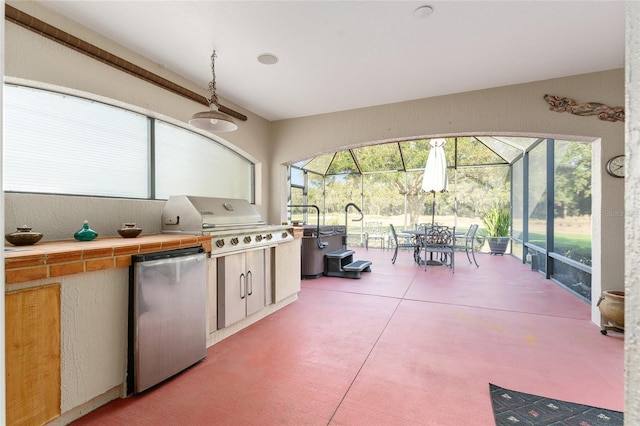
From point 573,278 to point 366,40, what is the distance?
14.9 ft

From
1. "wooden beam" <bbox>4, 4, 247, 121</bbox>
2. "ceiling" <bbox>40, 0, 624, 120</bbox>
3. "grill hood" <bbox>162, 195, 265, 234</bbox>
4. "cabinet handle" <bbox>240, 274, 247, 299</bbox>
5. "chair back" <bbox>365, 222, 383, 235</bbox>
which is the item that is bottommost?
"cabinet handle" <bbox>240, 274, 247, 299</bbox>

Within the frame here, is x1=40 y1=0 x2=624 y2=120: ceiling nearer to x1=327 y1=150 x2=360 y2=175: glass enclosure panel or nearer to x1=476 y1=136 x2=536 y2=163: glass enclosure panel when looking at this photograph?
x1=476 y1=136 x2=536 y2=163: glass enclosure panel

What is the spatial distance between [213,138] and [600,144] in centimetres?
470

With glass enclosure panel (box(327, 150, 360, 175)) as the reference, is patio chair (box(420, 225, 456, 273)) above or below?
below

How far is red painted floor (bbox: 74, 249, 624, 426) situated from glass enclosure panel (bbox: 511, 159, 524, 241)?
3657 millimetres

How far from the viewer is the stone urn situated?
2.85m

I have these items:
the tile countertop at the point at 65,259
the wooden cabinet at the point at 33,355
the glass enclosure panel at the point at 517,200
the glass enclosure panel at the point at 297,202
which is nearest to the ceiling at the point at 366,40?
the tile countertop at the point at 65,259

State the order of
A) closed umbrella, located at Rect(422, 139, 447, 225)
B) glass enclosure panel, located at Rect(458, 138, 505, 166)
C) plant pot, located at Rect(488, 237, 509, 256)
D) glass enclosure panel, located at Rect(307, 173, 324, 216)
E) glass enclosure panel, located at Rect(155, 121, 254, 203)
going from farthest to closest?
glass enclosure panel, located at Rect(307, 173, 324, 216)
glass enclosure panel, located at Rect(458, 138, 505, 166)
plant pot, located at Rect(488, 237, 509, 256)
closed umbrella, located at Rect(422, 139, 447, 225)
glass enclosure panel, located at Rect(155, 121, 254, 203)

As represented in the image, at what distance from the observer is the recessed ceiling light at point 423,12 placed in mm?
2285

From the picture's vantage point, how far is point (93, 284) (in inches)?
72.8

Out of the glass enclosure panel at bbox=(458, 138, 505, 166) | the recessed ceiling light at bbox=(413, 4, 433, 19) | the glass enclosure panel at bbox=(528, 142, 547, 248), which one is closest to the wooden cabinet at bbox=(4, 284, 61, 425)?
the recessed ceiling light at bbox=(413, 4, 433, 19)

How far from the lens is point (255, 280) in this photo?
3297 mm

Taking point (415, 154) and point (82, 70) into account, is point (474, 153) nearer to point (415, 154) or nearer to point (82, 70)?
point (415, 154)

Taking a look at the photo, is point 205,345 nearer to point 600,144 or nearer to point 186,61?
point 186,61
